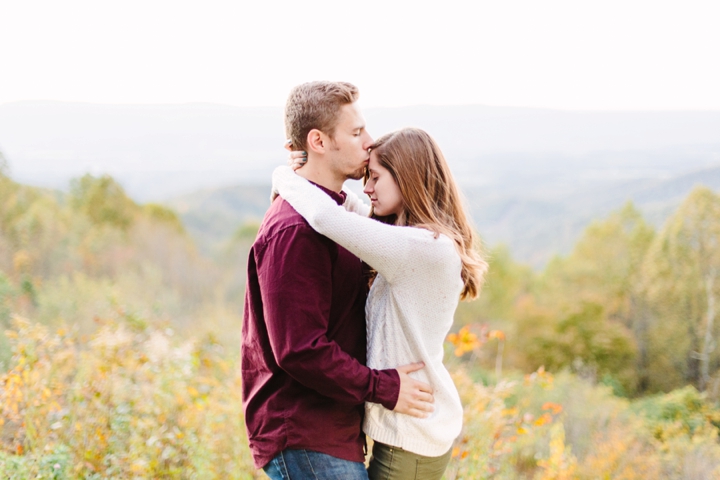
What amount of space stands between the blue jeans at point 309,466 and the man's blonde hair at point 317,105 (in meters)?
0.97

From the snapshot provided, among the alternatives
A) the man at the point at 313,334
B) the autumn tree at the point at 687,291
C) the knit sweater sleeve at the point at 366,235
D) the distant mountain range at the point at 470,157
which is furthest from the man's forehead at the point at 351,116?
the autumn tree at the point at 687,291

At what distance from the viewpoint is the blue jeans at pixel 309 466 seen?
1.69m

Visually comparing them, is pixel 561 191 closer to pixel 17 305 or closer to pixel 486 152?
pixel 486 152

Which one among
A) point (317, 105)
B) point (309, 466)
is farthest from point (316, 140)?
point (309, 466)

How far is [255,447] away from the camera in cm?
179

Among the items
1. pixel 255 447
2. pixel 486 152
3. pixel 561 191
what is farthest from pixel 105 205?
pixel 561 191

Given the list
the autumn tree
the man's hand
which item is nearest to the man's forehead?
the man's hand

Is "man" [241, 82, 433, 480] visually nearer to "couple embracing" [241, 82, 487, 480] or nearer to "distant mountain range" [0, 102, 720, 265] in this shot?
"couple embracing" [241, 82, 487, 480]

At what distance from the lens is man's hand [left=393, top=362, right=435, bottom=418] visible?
1751mm

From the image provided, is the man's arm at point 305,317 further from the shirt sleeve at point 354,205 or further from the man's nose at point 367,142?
the shirt sleeve at point 354,205

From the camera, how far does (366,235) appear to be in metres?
1.66

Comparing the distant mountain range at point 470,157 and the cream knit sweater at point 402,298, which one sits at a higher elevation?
the cream knit sweater at point 402,298

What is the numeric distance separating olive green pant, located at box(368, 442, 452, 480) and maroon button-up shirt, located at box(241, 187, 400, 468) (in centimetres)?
9

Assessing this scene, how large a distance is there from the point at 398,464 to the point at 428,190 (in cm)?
89
